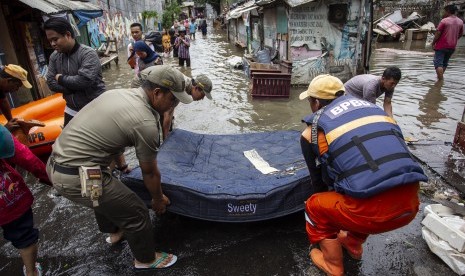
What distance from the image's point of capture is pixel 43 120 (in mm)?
4953

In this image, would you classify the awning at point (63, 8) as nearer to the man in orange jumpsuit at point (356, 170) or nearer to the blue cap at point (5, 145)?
the blue cap at point (5, 145)

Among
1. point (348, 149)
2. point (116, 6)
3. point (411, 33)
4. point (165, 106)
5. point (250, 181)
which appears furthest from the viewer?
point (116, 6)

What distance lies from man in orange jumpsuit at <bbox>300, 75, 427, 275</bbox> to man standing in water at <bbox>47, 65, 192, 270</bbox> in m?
1.07

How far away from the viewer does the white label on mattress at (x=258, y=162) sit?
11.8ft

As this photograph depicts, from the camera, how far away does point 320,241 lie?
2.40 metres

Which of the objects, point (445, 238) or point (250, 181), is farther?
point (250, 181)

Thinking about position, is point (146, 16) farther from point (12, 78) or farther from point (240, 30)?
point (12, 78)

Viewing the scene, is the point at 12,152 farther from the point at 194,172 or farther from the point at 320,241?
the point at 320,241

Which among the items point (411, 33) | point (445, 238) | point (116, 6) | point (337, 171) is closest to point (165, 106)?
point (337, 171)

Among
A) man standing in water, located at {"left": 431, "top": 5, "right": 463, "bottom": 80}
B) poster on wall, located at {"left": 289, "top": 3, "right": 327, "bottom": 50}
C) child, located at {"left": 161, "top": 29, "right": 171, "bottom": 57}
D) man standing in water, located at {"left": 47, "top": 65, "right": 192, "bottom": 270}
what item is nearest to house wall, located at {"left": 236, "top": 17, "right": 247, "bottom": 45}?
child, located at {"left": 161, "top": 29, "right": 171, "bottom": 57}

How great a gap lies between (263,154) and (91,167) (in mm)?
2396

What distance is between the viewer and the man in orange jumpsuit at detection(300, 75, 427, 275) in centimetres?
191

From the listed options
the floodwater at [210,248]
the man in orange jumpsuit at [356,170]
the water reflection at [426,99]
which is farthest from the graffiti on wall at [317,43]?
the man in orange jumpsuit at [356,170]

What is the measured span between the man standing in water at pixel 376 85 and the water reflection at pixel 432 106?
2486 mm
